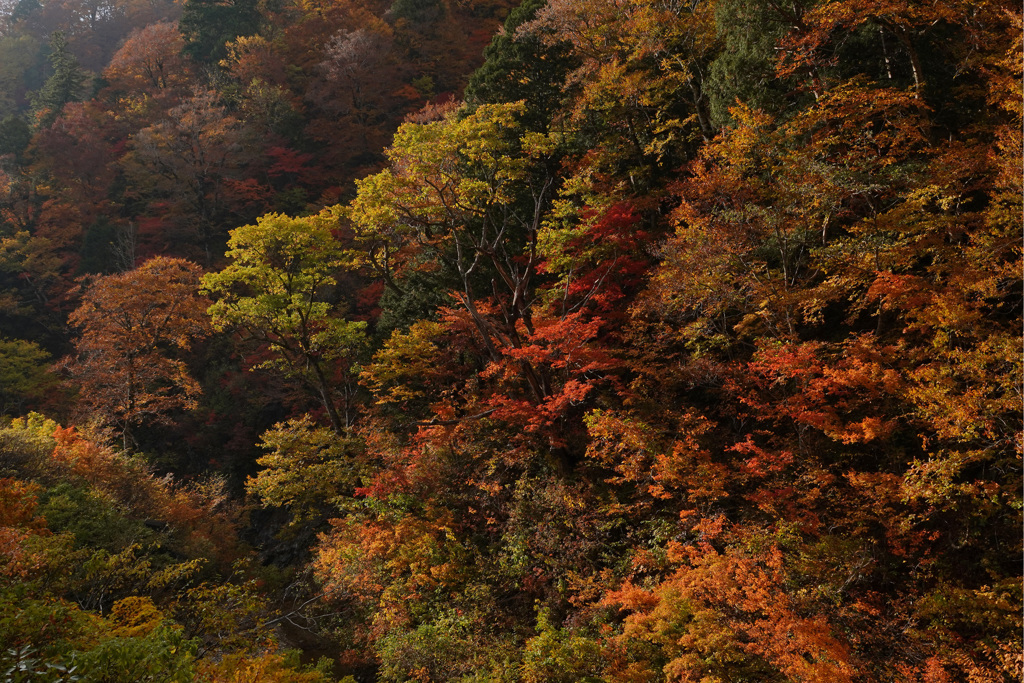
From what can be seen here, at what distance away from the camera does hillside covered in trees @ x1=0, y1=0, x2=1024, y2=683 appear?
25.3ft

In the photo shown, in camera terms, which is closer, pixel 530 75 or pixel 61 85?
pixel 530 75

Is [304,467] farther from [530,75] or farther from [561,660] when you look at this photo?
[530,75]

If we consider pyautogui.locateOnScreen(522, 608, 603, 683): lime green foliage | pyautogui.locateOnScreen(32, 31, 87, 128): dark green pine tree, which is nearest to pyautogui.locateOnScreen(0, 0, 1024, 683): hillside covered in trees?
pyautogui.locateOnScreen(522, 608, 603, 683): lime green foliage

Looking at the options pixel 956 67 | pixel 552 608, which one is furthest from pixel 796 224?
pixel 552 608

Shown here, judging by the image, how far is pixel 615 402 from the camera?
13383 millimetres

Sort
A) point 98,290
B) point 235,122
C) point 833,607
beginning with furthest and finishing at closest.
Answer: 1. point 235,122
2. point 98,290
3. point 833,607

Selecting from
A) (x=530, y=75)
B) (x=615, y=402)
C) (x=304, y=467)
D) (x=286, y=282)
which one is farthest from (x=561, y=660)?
(x=530, y=75)

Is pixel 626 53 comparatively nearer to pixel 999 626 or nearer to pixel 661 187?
pixel 661 187

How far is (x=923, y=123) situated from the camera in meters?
9.74

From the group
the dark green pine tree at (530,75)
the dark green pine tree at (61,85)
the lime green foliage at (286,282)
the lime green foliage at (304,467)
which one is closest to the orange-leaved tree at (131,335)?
the lime green foliage at (286,282)

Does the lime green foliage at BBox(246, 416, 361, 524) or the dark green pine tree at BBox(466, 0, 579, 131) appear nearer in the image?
the lime green foliage at BBox(246, 416, 361, 524)

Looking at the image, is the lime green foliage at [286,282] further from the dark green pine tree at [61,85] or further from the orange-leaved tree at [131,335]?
the dark green pine tree at [61,85]

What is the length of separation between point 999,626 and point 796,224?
6888 mm

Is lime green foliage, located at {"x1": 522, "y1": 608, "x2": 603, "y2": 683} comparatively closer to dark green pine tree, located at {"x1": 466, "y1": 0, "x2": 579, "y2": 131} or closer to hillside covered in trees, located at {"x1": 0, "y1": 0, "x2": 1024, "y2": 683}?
hillside covered in trees, located at {"x1": 0, "y1": 0, "x2": 1024, "y2": 683}
